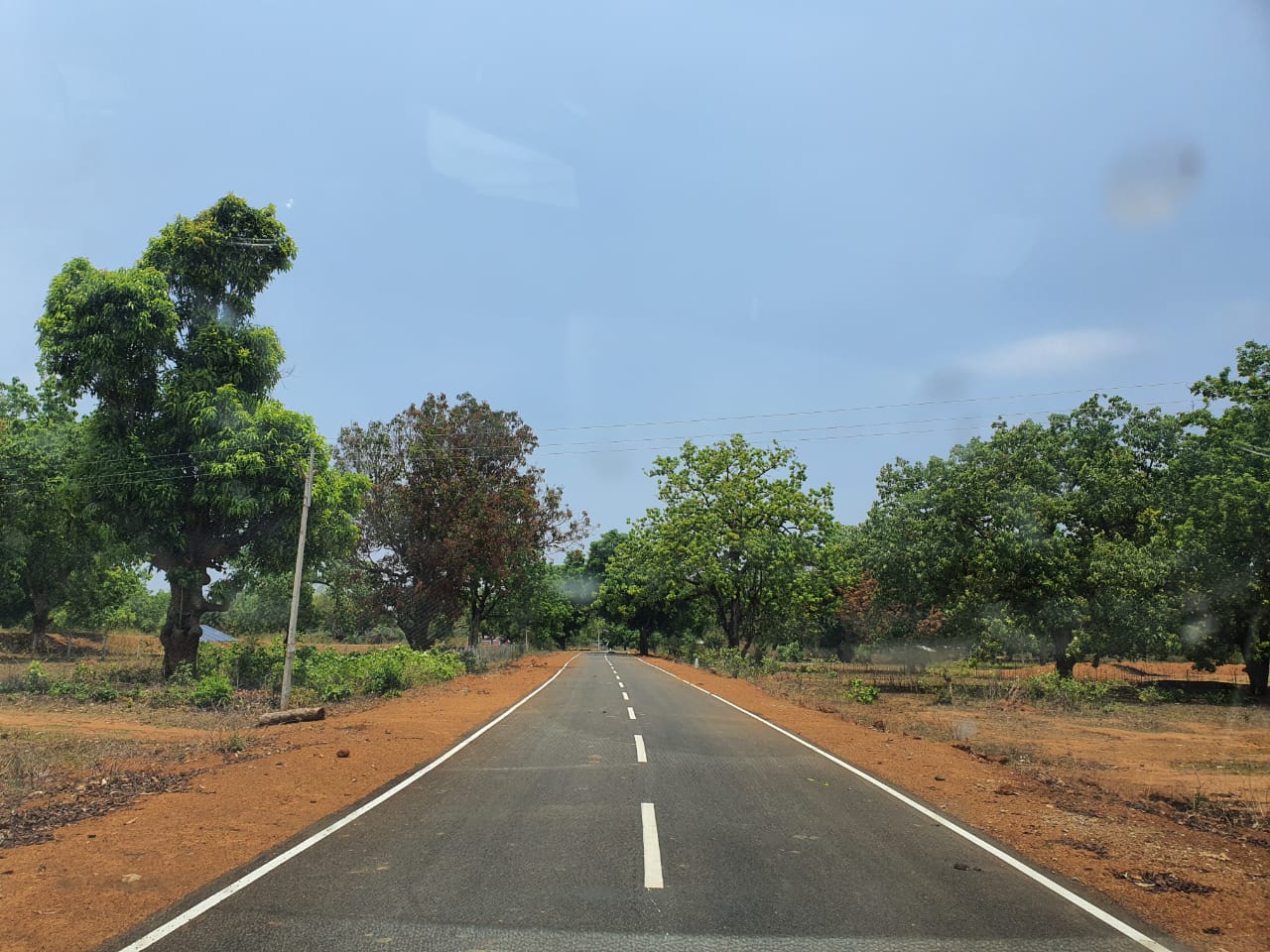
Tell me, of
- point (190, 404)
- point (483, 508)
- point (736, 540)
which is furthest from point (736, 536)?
point (190, 404)

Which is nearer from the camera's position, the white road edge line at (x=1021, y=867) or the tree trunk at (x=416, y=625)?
the white road edge line at (x=1021, y=867)

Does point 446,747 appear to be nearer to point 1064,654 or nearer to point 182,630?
point 182,630

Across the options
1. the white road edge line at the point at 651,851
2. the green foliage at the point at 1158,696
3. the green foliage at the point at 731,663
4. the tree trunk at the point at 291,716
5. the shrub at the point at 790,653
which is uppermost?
the white road edge line at the point at 651,851

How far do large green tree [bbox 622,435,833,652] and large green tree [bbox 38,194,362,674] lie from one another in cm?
2309

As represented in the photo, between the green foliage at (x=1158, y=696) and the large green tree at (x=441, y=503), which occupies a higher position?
the large green tree at (x=441, y=503)

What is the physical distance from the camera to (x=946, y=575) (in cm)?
3325

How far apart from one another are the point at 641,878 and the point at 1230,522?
2906 centimetres

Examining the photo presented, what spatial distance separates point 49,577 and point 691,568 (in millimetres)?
35961

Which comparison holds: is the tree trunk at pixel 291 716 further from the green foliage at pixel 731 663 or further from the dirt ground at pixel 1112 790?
the green foliage at pixel 731 663

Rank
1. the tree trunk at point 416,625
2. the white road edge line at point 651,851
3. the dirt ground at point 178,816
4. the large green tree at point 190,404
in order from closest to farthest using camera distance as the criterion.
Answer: the dirt ground at point 178,816
the white road edge line at point 651,851
the large green tree at point 190,404
the tree trunk at point 416,625

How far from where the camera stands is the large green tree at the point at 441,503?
35500 mm

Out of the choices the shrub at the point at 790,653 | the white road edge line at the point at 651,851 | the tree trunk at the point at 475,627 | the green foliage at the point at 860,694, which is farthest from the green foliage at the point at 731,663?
the white road edge line at the point at 651,851

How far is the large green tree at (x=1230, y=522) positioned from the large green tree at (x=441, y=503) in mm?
27905

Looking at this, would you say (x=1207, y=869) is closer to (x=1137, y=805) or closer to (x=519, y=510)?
(x=1137, y=805)
